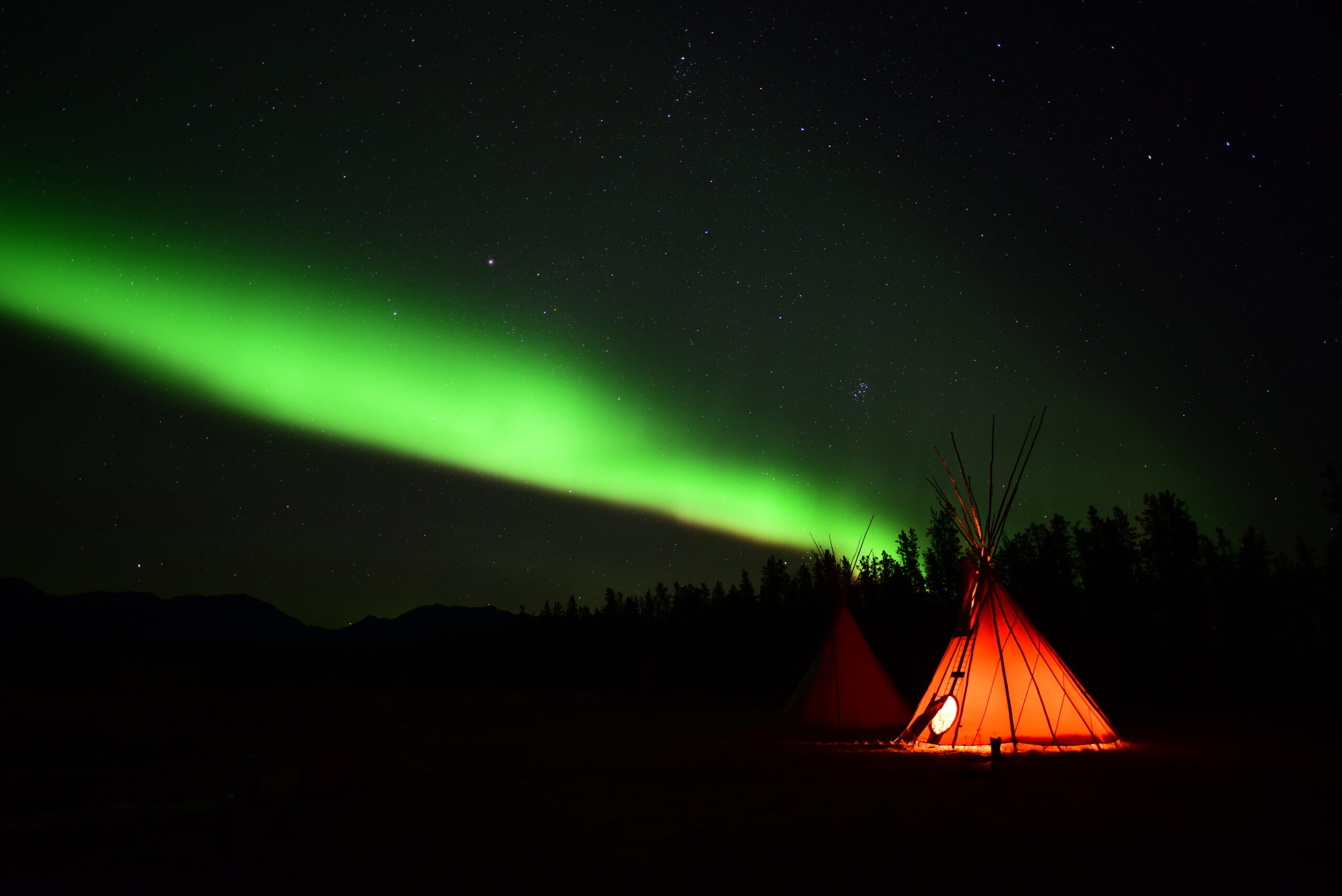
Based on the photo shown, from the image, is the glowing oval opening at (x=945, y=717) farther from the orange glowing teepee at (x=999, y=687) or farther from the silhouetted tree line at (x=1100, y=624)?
the silhouetted tree line at (x=1100, y=624)

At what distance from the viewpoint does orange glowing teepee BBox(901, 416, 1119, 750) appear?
10578 mm

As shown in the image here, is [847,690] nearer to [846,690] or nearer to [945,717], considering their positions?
[846,690]

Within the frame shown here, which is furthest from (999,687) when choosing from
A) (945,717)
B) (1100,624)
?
(1100,624)

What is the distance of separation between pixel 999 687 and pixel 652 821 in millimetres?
7120

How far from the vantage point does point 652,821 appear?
6059mm

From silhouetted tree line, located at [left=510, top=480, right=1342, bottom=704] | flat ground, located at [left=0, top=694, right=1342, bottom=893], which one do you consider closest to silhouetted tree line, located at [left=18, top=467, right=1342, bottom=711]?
silhouetted tree line, located at [left=510, top=480, right=1342, bottom=704]

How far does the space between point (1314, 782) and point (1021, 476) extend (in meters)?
4.94

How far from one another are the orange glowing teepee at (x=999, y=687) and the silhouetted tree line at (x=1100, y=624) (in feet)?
51.0

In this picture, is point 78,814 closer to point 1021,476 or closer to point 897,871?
point 897,871

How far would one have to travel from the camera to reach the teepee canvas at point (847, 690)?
14688mm

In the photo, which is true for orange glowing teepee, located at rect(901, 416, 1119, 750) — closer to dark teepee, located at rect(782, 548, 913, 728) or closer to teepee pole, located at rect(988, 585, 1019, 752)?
teepee pole, located at rect(988, 585, 1019, 752)

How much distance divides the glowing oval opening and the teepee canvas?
12.8ft

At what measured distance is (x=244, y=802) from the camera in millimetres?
4918

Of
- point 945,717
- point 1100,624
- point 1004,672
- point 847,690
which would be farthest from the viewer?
point 1100,624
